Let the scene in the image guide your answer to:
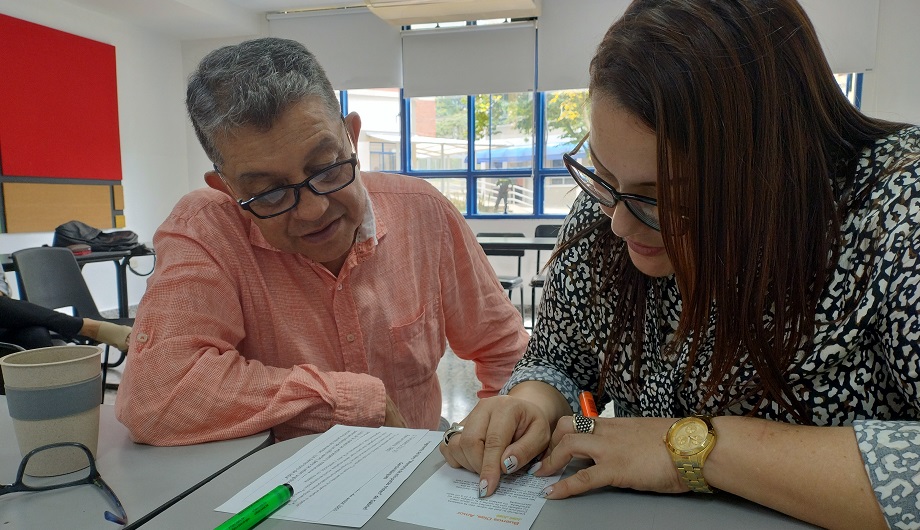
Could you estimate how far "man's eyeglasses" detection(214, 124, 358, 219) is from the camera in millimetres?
1091

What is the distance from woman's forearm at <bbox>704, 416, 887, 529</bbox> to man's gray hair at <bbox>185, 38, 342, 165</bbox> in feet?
2.76

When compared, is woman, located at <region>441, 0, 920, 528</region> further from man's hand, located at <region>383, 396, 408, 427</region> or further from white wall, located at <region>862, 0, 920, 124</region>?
white wall, located at <region>862, 0, 920, 124</region>

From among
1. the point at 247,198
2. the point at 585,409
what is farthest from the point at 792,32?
the point at 247,198

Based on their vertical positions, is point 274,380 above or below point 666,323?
below

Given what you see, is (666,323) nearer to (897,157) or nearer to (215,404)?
(897,157)

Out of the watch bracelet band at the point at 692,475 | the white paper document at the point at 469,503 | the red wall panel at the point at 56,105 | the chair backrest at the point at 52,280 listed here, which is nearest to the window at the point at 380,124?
the red wall panel at the point at 56,105

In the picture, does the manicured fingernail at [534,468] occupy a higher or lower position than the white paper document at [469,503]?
lower

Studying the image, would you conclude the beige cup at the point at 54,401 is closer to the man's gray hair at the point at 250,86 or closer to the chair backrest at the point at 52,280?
the man's gray hair at the point at 250,86

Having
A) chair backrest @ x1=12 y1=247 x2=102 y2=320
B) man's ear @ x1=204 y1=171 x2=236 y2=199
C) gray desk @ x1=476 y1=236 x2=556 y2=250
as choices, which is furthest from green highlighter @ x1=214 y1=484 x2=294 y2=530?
gray desk @ x1=476 y1=236 x2=556 y2=250

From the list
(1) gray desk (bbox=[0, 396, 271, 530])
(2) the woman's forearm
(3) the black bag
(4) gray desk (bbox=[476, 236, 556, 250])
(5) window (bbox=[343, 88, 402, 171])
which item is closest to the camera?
(2) the woman's forearm

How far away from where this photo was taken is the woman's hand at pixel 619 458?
71 centimetres

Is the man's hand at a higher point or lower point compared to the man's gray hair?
lower

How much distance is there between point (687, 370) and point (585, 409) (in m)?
0.17

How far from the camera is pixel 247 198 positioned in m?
1.11
